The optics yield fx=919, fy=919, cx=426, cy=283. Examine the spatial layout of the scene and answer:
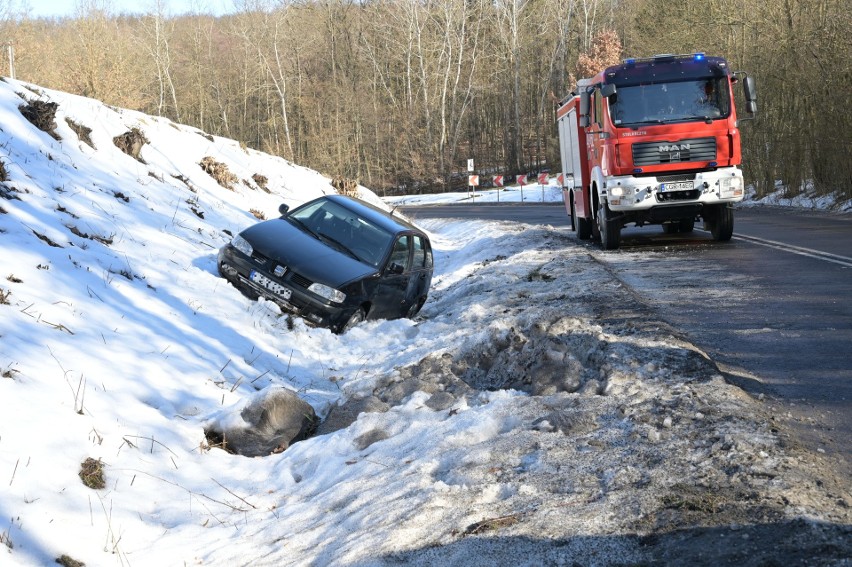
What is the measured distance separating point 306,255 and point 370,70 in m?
74.0

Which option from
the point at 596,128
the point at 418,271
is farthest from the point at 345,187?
the point at 418,271

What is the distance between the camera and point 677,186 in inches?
667

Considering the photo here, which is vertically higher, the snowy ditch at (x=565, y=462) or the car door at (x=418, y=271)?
the car door at (x=418, y=271)

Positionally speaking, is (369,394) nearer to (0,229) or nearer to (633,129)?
(0,229)

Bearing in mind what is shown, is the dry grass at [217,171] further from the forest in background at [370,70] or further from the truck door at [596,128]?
the forest in background at [370,70]

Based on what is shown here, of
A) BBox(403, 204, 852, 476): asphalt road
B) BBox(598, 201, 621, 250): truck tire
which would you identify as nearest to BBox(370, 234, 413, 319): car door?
BBox(403, 204, 852, 476): asphalt road

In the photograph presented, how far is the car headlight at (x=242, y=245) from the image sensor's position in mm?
11688

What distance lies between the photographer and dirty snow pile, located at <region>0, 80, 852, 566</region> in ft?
14.4

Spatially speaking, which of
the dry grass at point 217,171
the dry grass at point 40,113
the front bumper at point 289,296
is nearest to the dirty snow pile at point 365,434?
the front bumper at point 289,296

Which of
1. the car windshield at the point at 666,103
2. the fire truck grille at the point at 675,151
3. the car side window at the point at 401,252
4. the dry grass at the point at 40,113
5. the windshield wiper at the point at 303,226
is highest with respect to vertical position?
the dry grass at the point at 40,113

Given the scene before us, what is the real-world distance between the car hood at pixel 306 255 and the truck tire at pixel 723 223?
29.1 ft

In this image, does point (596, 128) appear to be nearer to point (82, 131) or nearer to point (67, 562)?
point (82, 131)

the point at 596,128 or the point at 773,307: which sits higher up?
the point at 596,128

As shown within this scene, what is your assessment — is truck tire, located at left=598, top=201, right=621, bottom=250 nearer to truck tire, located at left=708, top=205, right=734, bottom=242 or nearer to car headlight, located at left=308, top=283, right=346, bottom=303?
truck tire, located at left=708, top=205, right=734, bottom=242
